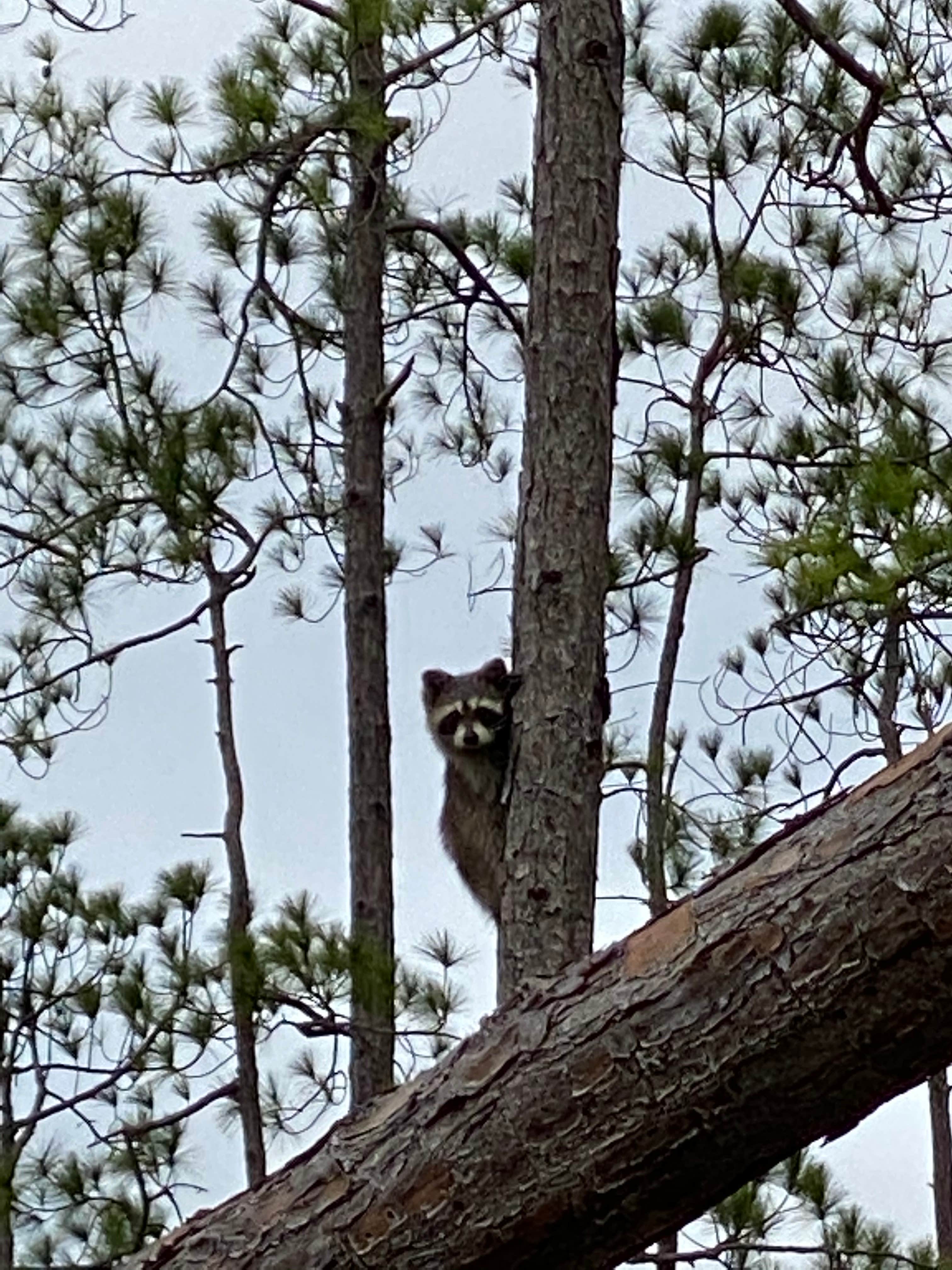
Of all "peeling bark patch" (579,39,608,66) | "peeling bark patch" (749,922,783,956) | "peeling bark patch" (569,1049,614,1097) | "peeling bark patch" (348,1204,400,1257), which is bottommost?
"peeling bark patch" (348,1204,400,1257)

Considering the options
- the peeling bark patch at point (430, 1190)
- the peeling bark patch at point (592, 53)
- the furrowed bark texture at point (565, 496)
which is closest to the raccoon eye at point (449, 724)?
the furrowed bark texture at point (565, 496)

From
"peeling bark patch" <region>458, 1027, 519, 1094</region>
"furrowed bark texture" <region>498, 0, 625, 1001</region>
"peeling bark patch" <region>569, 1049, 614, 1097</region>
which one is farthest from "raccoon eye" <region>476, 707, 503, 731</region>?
"peeling bark patch" <region>569, 1049, 614, 1097</region>

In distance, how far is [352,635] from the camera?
526cm

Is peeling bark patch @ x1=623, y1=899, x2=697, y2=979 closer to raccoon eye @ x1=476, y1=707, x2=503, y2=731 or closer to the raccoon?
the raccoon

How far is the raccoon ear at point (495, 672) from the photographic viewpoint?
229 inches

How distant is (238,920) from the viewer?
563 centimetres

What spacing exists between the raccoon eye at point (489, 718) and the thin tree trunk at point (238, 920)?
2.39 feet

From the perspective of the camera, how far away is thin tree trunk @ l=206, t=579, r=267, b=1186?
A: 191 inches

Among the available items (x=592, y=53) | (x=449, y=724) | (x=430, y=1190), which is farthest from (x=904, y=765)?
(x=449, y=724)

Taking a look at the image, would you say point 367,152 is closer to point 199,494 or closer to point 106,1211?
point 199,494

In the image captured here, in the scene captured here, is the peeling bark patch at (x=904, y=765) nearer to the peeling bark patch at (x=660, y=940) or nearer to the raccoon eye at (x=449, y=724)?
the peeling bark patch at (x=660, y=940)

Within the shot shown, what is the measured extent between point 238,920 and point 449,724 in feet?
2.58

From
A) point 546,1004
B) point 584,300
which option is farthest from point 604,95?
point 546,1004

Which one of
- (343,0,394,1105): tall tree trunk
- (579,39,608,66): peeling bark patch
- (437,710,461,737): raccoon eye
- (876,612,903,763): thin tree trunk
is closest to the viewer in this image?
(579,39,608,66): peeling bark patch
